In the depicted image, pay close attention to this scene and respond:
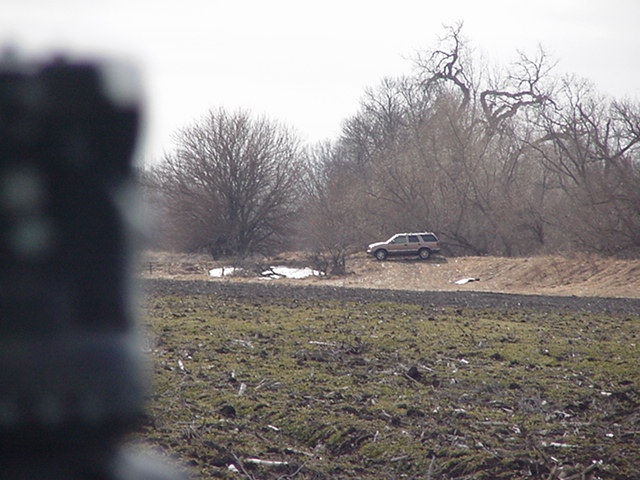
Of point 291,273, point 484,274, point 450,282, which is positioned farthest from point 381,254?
point 484,274

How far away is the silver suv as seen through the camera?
41.7 meters

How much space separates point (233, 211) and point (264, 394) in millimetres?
42017

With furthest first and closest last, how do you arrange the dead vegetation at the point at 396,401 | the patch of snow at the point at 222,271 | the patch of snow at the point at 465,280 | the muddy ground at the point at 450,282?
the patch of snow at the point at 222,271 < the patch of snow at the point at 465,280 < the muddy ground at the point at 450,282 < the dead vegetation at the point at 396,401

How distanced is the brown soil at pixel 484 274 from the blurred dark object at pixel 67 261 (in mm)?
18744

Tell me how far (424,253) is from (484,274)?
7120mm

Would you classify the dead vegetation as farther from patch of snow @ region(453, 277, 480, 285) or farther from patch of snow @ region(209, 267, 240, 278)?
patch of snow @ region(209, 267, 240, 278)

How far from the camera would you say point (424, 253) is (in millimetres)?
41656

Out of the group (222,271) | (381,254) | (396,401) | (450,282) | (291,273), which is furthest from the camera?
(381,254)

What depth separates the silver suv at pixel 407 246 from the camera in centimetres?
4169

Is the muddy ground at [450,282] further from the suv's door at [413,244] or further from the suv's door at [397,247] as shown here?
the suv's door at [413,244]

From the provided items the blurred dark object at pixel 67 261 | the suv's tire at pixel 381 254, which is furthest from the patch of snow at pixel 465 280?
the blurred dark object at pixel 67 261

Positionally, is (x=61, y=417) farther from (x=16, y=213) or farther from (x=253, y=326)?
(x=253, y=326)

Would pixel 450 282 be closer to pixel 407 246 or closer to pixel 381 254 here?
pixel 407 246

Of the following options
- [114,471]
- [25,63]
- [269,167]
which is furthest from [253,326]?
[269,167]
